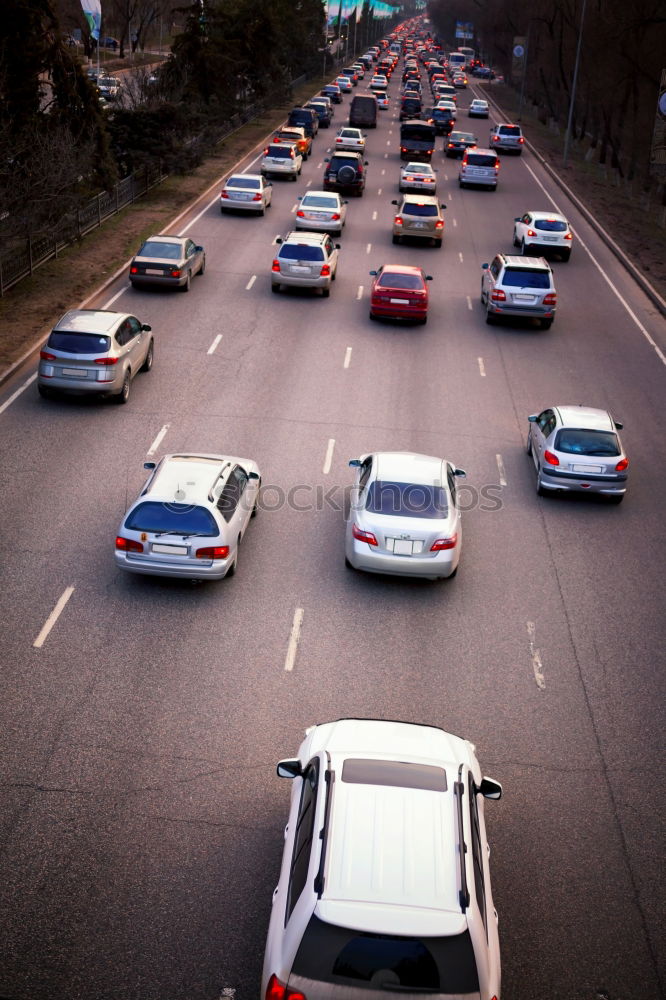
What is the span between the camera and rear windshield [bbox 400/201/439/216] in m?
35.9

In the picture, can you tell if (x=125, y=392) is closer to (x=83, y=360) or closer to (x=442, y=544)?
(x=83, y=360)

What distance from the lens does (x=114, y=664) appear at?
11867 millimetres

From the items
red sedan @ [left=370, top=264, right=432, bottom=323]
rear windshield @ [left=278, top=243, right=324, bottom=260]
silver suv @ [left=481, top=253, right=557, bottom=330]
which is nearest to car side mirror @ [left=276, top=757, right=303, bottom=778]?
red sedan @ [left=370, top=264, right=432, bottom=323]

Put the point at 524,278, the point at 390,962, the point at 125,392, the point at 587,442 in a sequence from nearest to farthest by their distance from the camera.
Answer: the point at 390,962
the point at 587,442
the point at 125,392
the point at 524,278

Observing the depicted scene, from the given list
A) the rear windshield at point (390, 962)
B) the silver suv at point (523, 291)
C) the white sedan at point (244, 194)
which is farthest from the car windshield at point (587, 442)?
the white sedan at point (244, 194)

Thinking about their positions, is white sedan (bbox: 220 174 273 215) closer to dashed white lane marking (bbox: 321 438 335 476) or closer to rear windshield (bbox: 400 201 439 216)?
rear windshield (bbox: 400 201 439 216)

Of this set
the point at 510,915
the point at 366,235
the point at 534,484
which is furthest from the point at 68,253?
the point at 510,915

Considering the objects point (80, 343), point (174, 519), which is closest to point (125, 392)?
point (80, 343)

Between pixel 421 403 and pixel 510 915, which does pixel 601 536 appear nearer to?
pixel 421 403

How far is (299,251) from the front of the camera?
29.0 metres

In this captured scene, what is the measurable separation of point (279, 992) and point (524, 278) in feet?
77.8

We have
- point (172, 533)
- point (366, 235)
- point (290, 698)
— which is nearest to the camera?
point (290, 698)

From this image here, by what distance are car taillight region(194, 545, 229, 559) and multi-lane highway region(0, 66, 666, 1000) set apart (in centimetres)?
66

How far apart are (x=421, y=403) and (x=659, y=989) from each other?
1512cm
